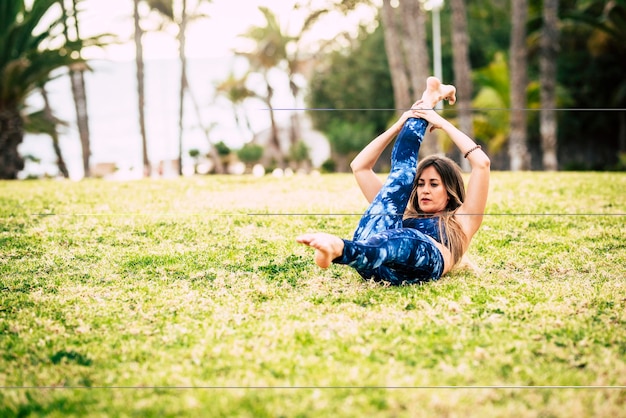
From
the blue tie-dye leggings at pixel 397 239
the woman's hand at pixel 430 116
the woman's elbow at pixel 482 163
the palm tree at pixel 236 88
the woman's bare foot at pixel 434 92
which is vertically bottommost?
the blue tie-dye leggings at pixel 397 239

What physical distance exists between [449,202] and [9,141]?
1114 centimetres

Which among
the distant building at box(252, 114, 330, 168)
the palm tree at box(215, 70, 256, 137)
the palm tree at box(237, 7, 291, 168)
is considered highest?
the palm tree at box(237, 7, 291, 168)

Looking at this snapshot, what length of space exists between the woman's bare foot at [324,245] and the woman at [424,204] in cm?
46

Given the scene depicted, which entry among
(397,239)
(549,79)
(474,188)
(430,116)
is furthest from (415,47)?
(397,239)

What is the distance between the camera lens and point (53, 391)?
2645mm

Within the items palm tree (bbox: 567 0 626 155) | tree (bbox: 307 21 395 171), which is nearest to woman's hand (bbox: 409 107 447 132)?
palm tree (bbox: 567 0 626 155)

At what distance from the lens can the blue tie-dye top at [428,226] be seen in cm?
393

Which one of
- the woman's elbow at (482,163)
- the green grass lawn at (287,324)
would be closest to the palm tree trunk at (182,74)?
the green grass lawn at (287,324)

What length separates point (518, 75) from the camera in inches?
627

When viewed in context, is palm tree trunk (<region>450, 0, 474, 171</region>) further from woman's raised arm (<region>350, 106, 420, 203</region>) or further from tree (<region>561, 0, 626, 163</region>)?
woman's raised arm (<region>350, 106, 420, 203</region>)

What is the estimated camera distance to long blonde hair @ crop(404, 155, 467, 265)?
3.96 metres

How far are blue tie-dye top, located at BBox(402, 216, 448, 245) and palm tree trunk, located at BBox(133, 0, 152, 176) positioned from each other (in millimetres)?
19513

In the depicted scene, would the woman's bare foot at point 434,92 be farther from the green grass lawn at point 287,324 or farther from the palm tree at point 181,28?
the palm tree at point 181,28

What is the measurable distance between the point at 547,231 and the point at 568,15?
45.2 feet
